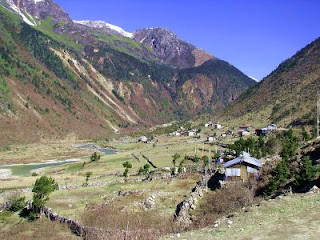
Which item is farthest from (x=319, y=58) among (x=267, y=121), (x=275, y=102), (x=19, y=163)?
(x=19, y=163)

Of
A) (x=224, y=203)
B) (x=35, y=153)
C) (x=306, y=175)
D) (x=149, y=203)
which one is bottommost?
Result: (x=224, y=203)

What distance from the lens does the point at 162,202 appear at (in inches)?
1868

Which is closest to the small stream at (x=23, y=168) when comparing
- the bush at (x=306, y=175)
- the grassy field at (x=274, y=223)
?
the bush at (x=306, y=175)

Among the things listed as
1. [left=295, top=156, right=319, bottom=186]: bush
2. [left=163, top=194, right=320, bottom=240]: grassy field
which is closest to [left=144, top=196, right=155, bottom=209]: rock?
[left=295, top=156, right=319, bottom=186]: bush

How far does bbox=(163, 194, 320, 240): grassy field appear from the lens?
23.7 metres

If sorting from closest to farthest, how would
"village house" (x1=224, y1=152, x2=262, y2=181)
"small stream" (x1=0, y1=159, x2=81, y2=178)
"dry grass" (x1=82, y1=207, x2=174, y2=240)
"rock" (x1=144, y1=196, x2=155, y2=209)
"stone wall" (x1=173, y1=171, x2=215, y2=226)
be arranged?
"dry grass" (x1=82, y1=207, x2=174, y2=240) < "stone wall" (x1=173, y1=171, x2=215, y2=226) < "rock" (x1=144, y1=196, x2=155, y2=209) < "village house" (x1=224, y1=152, x2=262, y2=181) < "small stream" (x1=0, y1=159, x2=81, y2=178)

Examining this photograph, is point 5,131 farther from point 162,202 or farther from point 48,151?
point 162,202

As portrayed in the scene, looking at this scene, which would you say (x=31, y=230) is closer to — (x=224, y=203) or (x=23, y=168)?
(x=224, y=203)

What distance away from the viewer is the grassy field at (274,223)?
23672 millimetres

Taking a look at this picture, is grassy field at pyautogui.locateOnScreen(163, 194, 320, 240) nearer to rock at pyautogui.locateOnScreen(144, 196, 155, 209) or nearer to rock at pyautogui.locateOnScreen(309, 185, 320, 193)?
rock at pyautogui.locateOnScreen(309, 185, 320, 193)

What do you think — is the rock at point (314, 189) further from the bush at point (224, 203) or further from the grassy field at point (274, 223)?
the bush at point (224, 203)

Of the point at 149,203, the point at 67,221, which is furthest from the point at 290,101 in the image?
the point at 67,221

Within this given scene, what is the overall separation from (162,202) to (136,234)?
82.4 feet

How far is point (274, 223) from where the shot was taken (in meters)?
25.4
